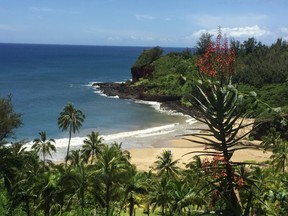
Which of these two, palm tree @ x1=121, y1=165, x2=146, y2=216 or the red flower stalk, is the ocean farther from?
the red flower stalk

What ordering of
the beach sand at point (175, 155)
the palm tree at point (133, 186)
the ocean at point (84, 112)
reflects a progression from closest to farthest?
the palm tree at point (133, 186) → the beach sand at point (175, 155) → the ocean at point (84, 112)

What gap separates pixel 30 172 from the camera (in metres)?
35.2

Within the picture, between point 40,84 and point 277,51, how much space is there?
8461 cm

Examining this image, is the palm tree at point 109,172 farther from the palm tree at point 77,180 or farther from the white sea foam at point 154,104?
the white sea foam at point 154,104

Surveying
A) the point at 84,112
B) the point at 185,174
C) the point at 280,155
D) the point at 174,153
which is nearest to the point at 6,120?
the point at 185,174

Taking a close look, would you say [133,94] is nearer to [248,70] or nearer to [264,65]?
[248,70]

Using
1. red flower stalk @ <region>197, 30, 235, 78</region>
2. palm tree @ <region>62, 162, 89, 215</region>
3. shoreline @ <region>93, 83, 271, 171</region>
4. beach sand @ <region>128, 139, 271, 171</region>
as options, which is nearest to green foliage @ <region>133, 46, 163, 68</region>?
shoreline @ <region>93, 83, 271, 171</region>

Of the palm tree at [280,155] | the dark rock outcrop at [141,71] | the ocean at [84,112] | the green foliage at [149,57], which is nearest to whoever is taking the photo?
the palm tree at [280,155]

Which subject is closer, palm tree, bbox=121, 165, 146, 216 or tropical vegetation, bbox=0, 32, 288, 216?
tropical vegetation, bbox=0, 32, 288, 216

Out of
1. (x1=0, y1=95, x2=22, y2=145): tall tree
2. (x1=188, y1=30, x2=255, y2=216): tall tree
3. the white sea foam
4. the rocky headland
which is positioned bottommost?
the white sea foam

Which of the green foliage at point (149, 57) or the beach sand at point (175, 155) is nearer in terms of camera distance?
the beach sand at point (175, 155)

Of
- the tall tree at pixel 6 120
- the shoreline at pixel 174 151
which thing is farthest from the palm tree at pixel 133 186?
the tall tree at pixel 6 120

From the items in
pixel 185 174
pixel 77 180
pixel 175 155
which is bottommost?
pixel 175 155

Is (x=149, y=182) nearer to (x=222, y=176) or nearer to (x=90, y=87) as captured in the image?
(x=222, y=176)
